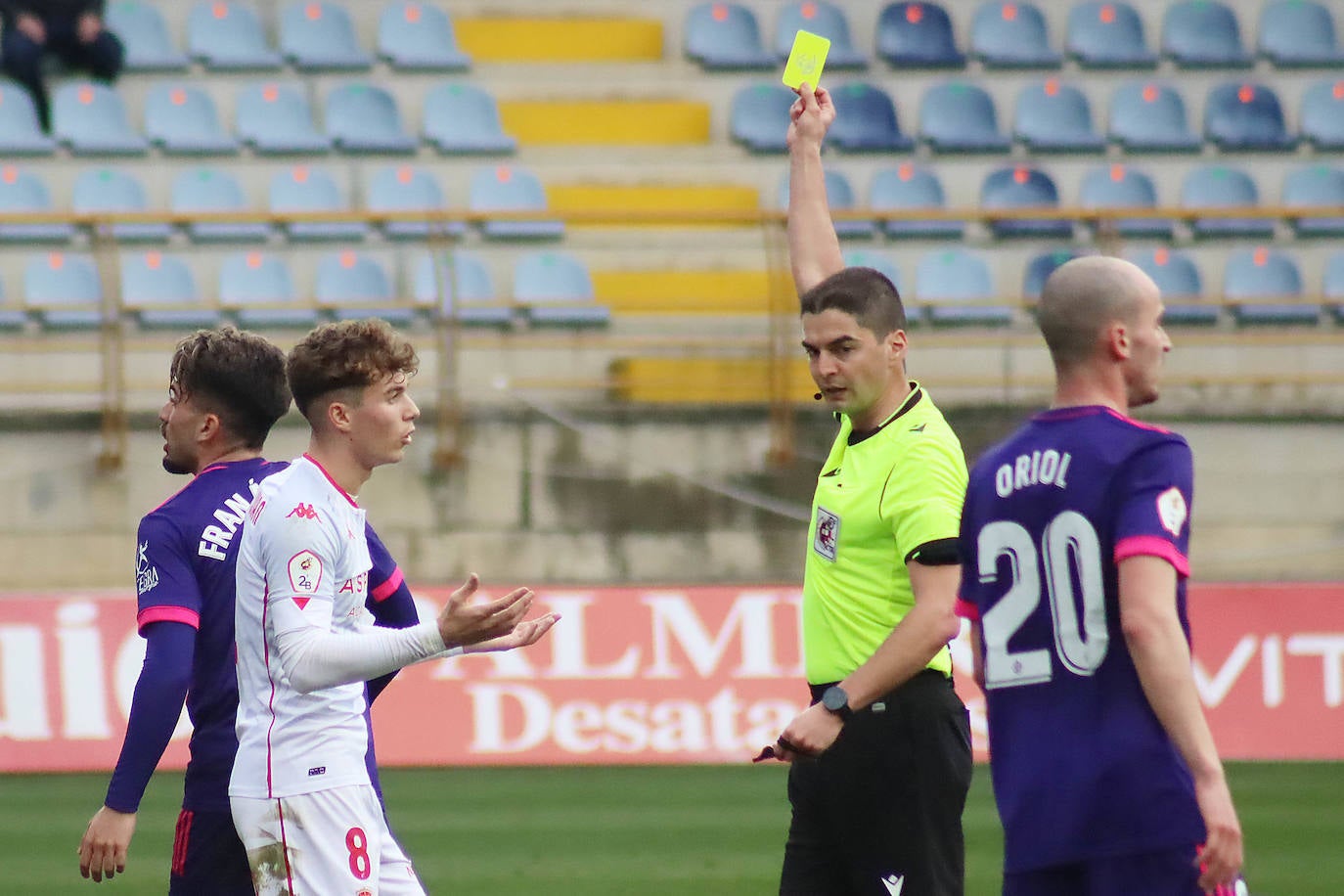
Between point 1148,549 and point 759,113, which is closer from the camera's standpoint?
point 1148,549

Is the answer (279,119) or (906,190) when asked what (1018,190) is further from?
(279,119)

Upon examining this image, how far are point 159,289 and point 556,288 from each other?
3.13 m

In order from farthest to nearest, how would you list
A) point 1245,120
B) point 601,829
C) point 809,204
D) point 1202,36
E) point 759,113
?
point 1202,36 → point 1245,120 → point 759,113 → point 601,829 → point 809,204

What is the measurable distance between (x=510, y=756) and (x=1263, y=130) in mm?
9959

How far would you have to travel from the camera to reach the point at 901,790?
3.74m

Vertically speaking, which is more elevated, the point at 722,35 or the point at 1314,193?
the point at 722,35

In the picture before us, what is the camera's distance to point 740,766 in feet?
30.8

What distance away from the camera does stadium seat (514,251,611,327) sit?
42.6 feet

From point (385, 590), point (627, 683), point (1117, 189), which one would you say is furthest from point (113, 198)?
point (385, 590)

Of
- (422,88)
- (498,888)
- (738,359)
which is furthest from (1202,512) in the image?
(422,88)

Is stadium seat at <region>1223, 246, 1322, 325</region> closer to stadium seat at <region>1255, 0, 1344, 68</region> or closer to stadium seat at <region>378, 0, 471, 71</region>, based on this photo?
stadium seat at <region>1255, 0, 1344, 68</region>

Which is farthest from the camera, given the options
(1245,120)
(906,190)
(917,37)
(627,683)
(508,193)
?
(917,37)

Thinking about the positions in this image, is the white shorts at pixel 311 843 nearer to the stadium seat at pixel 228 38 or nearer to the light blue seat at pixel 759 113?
the light blue seat at pixel 759 113

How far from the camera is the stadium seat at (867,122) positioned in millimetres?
15016
